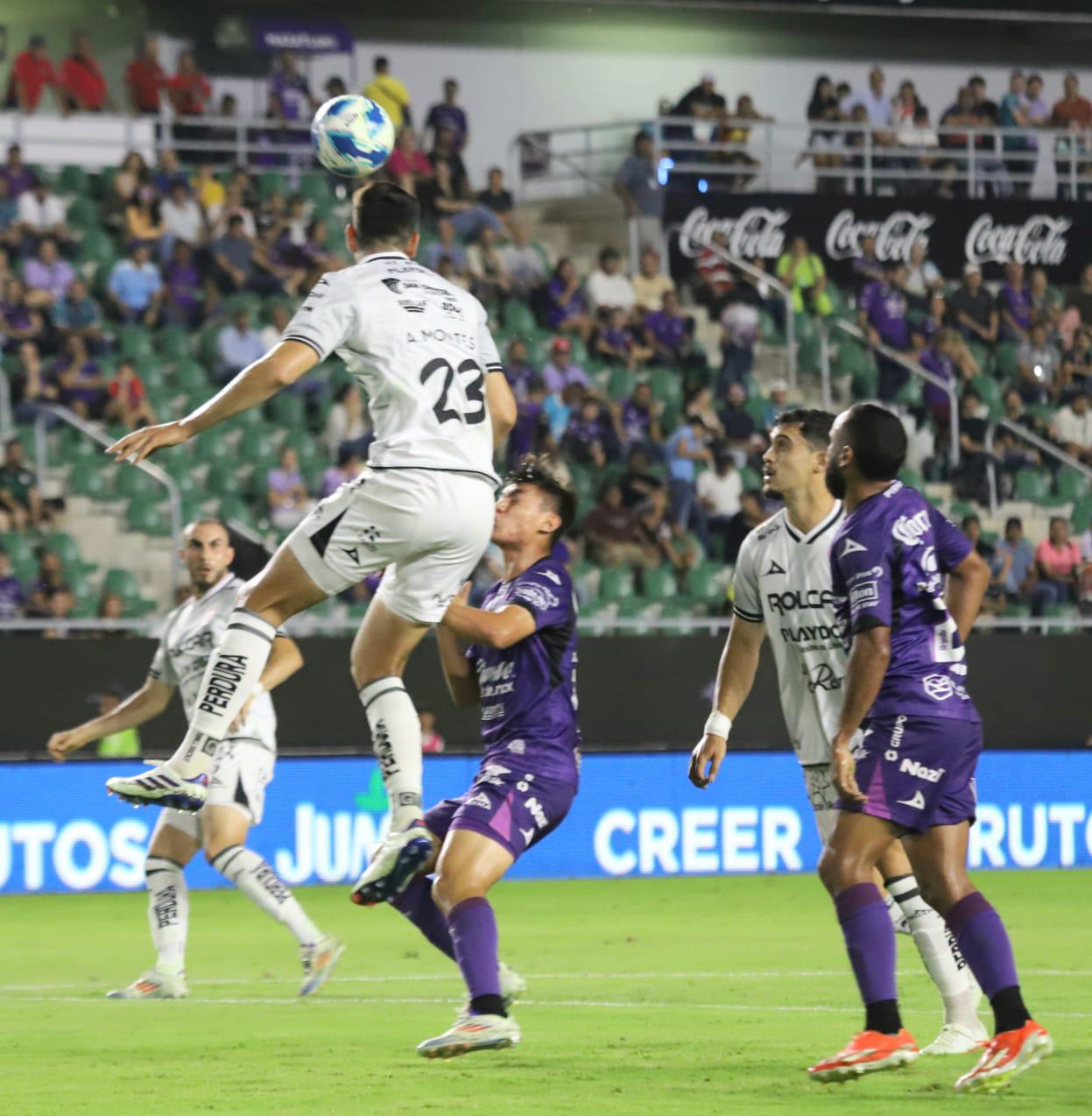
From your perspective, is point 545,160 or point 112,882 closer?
point 112,882

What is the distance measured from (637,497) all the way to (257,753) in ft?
33.6

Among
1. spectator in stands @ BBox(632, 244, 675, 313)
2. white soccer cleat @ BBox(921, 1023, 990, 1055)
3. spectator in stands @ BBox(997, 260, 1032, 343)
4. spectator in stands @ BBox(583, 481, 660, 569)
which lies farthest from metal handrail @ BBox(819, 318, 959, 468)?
white soccer cleat @ BBox(921, 1023, 990, 1055)

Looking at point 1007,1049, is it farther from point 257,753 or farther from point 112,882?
point 112,882

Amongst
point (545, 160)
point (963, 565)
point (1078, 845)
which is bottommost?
point (1078, 845)

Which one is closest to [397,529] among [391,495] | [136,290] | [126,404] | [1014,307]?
[391,495]

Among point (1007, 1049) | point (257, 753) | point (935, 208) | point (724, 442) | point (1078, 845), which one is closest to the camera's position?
point (1007, 1049)

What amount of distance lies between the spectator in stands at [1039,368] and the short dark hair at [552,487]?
54.3 feet

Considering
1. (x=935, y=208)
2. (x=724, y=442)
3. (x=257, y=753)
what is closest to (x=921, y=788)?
(x=257, y=753)

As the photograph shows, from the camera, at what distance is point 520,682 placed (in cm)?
768

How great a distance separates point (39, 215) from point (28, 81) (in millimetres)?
3686

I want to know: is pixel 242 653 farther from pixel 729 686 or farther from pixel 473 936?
pixel 729 686

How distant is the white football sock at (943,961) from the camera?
24.4ft

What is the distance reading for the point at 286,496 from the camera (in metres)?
19.0

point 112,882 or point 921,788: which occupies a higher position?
point 921,788
